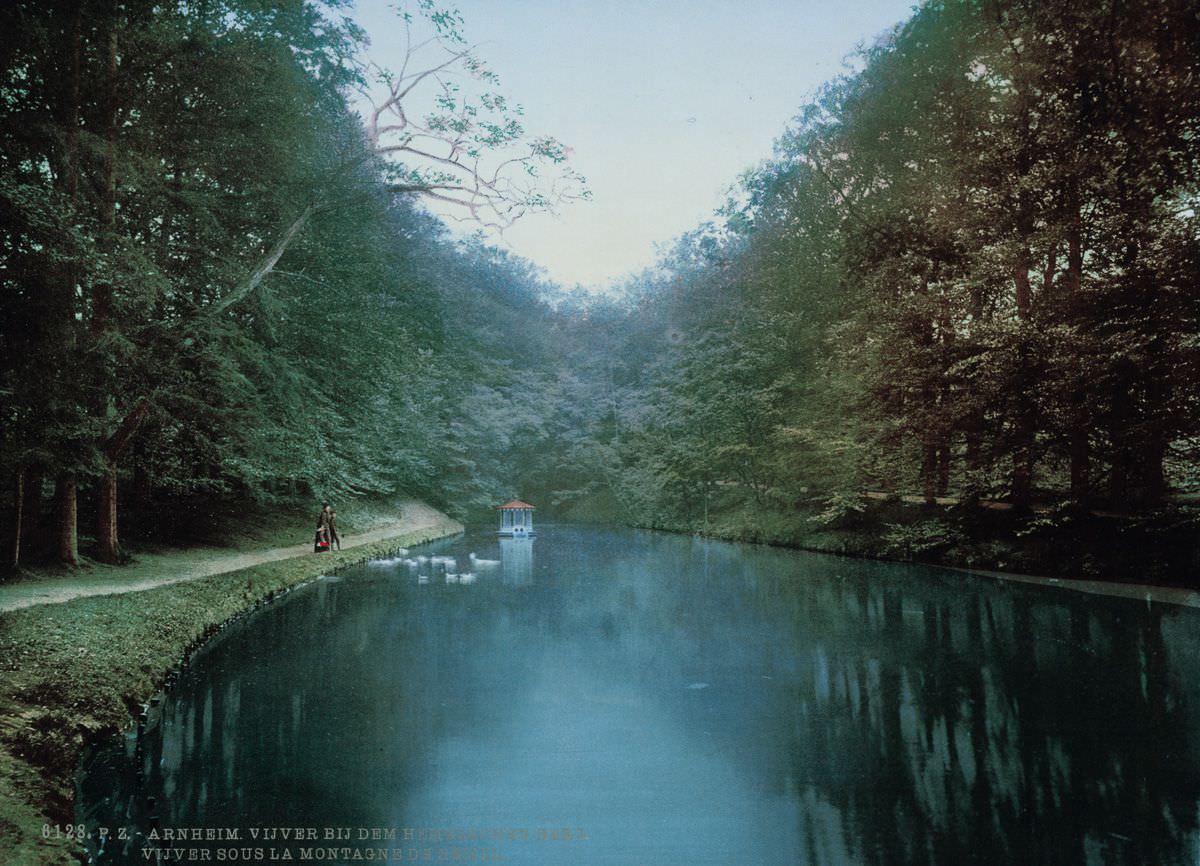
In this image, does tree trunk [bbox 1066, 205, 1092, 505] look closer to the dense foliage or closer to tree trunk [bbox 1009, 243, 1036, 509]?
the dense foliage

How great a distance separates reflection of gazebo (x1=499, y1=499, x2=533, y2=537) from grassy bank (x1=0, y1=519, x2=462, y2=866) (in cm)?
2088

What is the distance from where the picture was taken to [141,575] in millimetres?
12734

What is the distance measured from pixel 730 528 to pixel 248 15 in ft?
73.9

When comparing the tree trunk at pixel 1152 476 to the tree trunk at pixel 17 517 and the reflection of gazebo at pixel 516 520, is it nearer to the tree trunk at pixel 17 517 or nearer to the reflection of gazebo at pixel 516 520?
the tree trunk at pixel 17 517

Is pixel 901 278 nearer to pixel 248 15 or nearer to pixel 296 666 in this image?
pixel 296 666

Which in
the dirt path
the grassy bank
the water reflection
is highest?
the dirt path

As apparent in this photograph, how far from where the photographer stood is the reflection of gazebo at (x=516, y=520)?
3256 cm

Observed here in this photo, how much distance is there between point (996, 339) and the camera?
1461 centimetres

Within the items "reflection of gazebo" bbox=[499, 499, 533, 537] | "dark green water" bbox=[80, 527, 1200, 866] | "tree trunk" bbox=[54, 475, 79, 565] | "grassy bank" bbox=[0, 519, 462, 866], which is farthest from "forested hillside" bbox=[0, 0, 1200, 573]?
"reflection of gazebo" bbox=[499, 499, 533, 537]

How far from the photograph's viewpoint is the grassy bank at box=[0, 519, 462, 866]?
4270 mm

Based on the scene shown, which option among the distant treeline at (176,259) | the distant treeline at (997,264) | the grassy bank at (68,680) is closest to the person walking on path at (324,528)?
the distant treeline at (176,259)

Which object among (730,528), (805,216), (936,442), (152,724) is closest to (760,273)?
(805,216)

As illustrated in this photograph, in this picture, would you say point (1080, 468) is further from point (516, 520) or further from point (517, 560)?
point (516, 520)

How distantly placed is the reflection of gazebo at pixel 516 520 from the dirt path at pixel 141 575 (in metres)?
10.8
